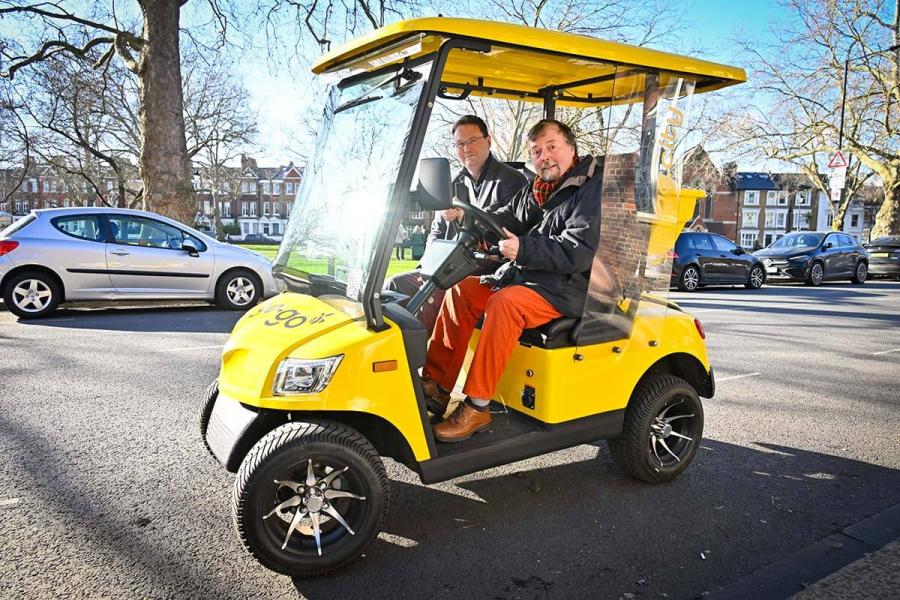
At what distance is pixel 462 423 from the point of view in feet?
9.60

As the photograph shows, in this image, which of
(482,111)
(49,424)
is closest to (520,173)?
(49,424)

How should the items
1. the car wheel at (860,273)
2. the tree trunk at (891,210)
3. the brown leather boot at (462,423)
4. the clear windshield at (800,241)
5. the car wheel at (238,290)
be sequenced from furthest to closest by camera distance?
the tree trunk at (891,210) → the car wheel at (860,273) → the clear windshield at (800,241) → the car wheel at (238,290) → the brown leather boot at (462,423)

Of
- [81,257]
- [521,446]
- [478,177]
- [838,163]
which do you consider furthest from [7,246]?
[838,163]

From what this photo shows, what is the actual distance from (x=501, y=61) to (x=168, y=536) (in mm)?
2898

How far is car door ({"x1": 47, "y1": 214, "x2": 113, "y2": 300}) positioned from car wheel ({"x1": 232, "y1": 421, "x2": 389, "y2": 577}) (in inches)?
291

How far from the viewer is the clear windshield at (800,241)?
17.7m

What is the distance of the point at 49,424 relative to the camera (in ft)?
13.5

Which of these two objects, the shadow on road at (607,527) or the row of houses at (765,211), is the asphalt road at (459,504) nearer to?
the shadow on road at (607,527)

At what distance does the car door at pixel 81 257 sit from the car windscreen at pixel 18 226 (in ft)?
0.95

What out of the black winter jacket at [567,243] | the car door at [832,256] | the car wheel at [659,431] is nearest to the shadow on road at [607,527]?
the car wheel at [659,431]

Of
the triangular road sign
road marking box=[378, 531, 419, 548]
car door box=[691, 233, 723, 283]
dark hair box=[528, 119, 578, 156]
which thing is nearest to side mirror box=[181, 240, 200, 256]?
dark hair box=[528, 119, 578, 156]

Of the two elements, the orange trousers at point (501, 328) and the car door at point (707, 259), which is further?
the car door at point (707, 259)

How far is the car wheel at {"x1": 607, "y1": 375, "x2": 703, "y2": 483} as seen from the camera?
3.33m

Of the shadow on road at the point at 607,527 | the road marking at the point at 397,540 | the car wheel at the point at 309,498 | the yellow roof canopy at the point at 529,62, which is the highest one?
the yellow roof canopy at the point at 529,62
